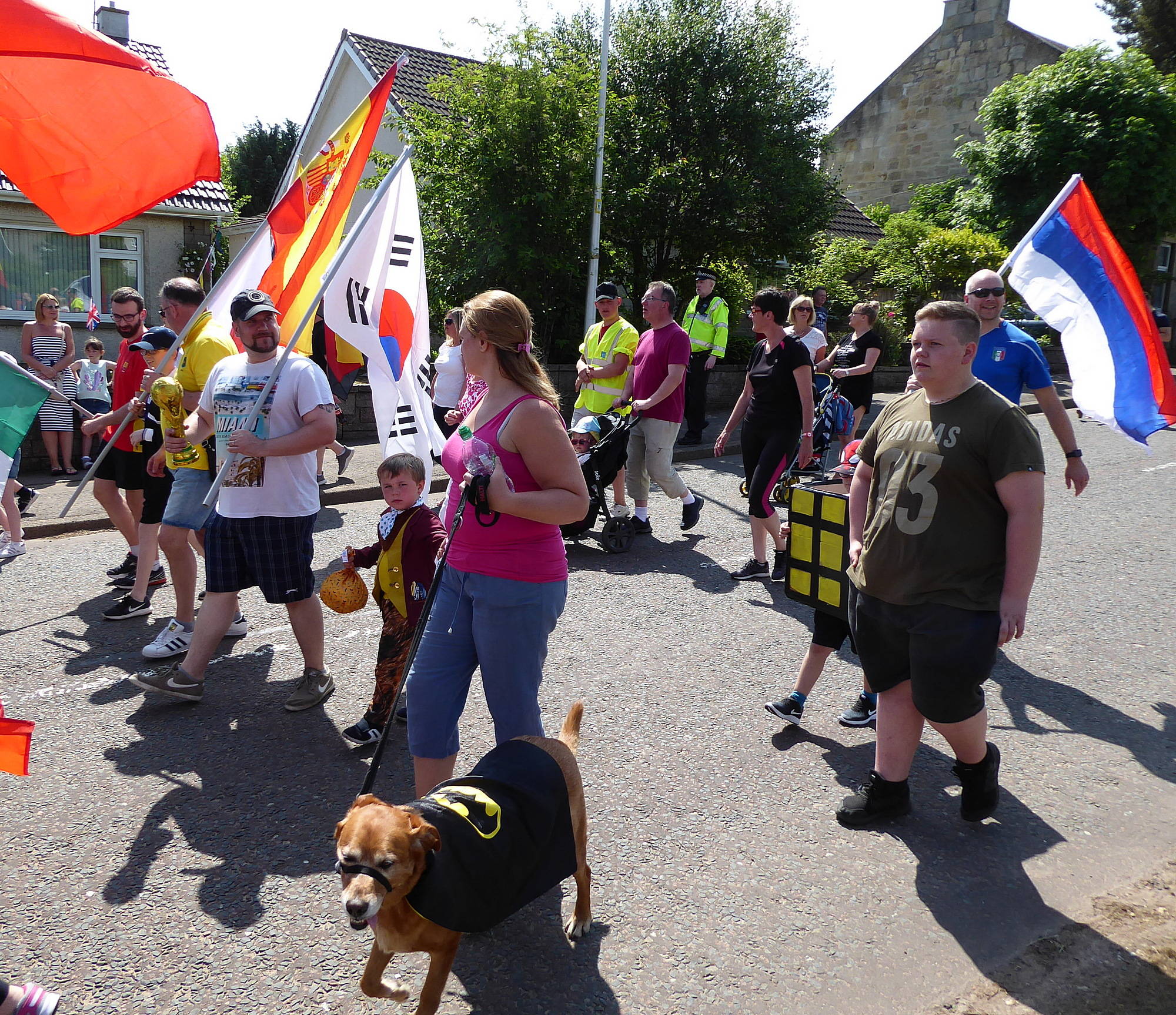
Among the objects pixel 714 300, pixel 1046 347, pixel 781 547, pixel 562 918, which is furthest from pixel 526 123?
pixel 1046 347

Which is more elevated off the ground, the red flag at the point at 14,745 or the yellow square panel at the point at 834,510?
the yellow square panel at the point at 834,510

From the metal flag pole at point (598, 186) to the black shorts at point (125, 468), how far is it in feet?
26.7

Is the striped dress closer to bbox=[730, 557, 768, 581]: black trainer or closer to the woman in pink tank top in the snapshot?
bbox=[730, 557, 768, 581]: black trainer

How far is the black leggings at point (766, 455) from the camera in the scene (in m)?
6.49

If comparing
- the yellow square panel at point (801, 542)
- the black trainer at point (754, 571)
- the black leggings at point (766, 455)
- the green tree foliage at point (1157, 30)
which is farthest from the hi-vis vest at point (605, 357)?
the green tree foliage at point (1157, 30)

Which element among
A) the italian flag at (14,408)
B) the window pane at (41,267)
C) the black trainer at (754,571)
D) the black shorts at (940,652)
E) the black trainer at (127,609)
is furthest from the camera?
the window pane at (41,267)

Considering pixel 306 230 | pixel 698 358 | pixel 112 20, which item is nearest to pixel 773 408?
pixel 306 230

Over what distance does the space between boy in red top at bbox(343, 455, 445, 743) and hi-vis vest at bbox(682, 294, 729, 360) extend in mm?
8693

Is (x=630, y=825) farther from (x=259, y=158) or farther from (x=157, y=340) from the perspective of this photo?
(x=259, y=158)

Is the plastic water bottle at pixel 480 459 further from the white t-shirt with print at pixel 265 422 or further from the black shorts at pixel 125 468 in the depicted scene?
the black shorts at pixel 125 468

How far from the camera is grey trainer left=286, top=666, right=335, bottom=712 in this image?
4.49m

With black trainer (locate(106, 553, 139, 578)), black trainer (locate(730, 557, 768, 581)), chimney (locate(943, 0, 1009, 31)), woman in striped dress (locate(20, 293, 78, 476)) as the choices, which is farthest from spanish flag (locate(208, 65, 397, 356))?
chimney (locate(943, 0, 1009, 31))

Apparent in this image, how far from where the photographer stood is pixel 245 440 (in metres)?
4.07

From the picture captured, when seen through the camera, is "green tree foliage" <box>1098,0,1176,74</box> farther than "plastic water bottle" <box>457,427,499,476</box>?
Yes
